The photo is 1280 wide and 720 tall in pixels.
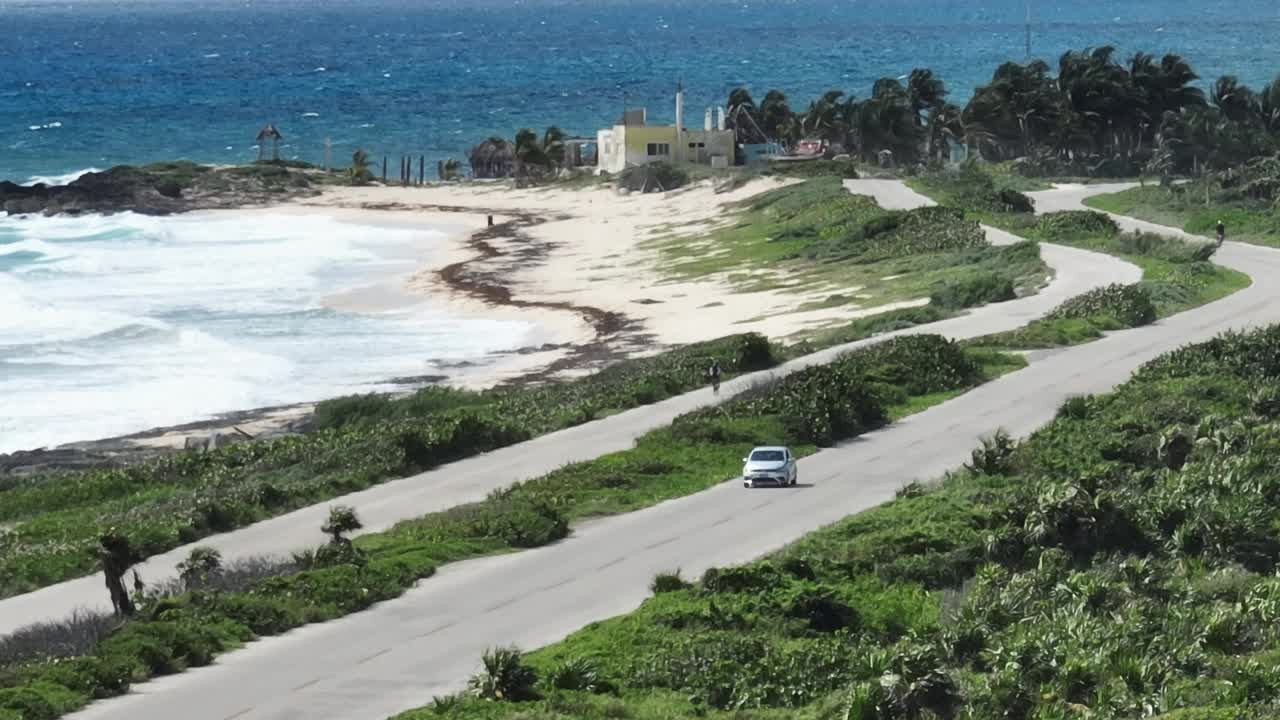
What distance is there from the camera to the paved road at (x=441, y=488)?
35000 mm

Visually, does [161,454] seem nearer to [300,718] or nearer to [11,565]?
[11,565]

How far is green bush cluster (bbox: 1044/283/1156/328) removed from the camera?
200ft

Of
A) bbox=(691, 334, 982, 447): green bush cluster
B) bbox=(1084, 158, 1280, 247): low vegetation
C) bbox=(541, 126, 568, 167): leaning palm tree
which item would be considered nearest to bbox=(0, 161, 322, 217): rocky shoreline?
bbox=(541, 126, 568, 167): leaning palm tree

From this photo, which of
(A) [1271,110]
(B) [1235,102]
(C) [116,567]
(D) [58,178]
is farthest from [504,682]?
(D) [58,178]

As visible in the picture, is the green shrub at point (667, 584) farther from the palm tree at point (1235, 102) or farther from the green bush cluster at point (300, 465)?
the palm tree at point (1235, 102)

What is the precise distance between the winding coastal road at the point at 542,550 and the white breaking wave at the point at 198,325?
692 inches

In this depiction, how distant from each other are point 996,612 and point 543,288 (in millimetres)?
59588

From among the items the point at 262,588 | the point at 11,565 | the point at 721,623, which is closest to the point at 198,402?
the point at 11,565

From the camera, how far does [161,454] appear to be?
54.8 metres

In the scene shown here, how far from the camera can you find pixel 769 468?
41156mm

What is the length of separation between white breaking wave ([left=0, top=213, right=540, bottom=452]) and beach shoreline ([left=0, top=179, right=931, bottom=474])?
5.07 feet

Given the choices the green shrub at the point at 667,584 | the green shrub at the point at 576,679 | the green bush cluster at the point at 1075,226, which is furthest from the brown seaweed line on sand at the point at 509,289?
the green shrub at the point at 576,679

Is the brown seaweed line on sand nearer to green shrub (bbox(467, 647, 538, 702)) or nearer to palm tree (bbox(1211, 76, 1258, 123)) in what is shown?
palm tree (bbox(1211, 76, 1258, 123))

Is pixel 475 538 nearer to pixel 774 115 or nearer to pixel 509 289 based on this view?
pixel 509 289
